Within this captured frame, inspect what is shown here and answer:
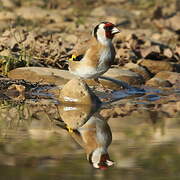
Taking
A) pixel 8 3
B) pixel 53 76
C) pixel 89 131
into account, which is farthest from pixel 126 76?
pixel 8 3

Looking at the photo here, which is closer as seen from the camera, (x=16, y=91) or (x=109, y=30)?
(x=109, y=30)

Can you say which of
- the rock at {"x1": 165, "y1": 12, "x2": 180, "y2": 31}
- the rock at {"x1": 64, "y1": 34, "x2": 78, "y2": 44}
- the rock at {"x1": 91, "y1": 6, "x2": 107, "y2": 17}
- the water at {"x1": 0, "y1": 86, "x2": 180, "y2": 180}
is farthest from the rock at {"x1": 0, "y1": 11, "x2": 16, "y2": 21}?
the water at {"x1": 0, "y1": 86, "x2": 180, "y2": 180}

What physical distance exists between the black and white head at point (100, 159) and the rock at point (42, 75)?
4.29 metres

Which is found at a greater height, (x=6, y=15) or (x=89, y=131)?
(x=89, y=131)

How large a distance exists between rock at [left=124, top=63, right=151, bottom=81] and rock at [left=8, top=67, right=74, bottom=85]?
4.59 feet

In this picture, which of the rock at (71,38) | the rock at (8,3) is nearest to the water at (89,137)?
the rock at (71,38)

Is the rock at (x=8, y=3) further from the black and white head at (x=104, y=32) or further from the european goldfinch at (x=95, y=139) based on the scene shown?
the european goldfinch at (x=95, y=139)

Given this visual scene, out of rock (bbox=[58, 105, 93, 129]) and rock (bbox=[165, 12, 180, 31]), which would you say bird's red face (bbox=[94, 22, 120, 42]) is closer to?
rock (bbox=[58, 105, 93, 129])

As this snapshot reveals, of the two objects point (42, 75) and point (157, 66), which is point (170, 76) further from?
point (42, 75)

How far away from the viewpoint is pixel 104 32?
9.16 metres

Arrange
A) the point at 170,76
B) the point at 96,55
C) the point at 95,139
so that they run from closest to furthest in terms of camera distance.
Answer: the point at 95,139 → the point at 96,55 → the point at 170,76

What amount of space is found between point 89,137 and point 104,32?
105 inches

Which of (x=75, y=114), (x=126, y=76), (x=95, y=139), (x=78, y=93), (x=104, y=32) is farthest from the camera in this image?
(x=126, y=76)

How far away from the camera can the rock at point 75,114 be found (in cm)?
763
